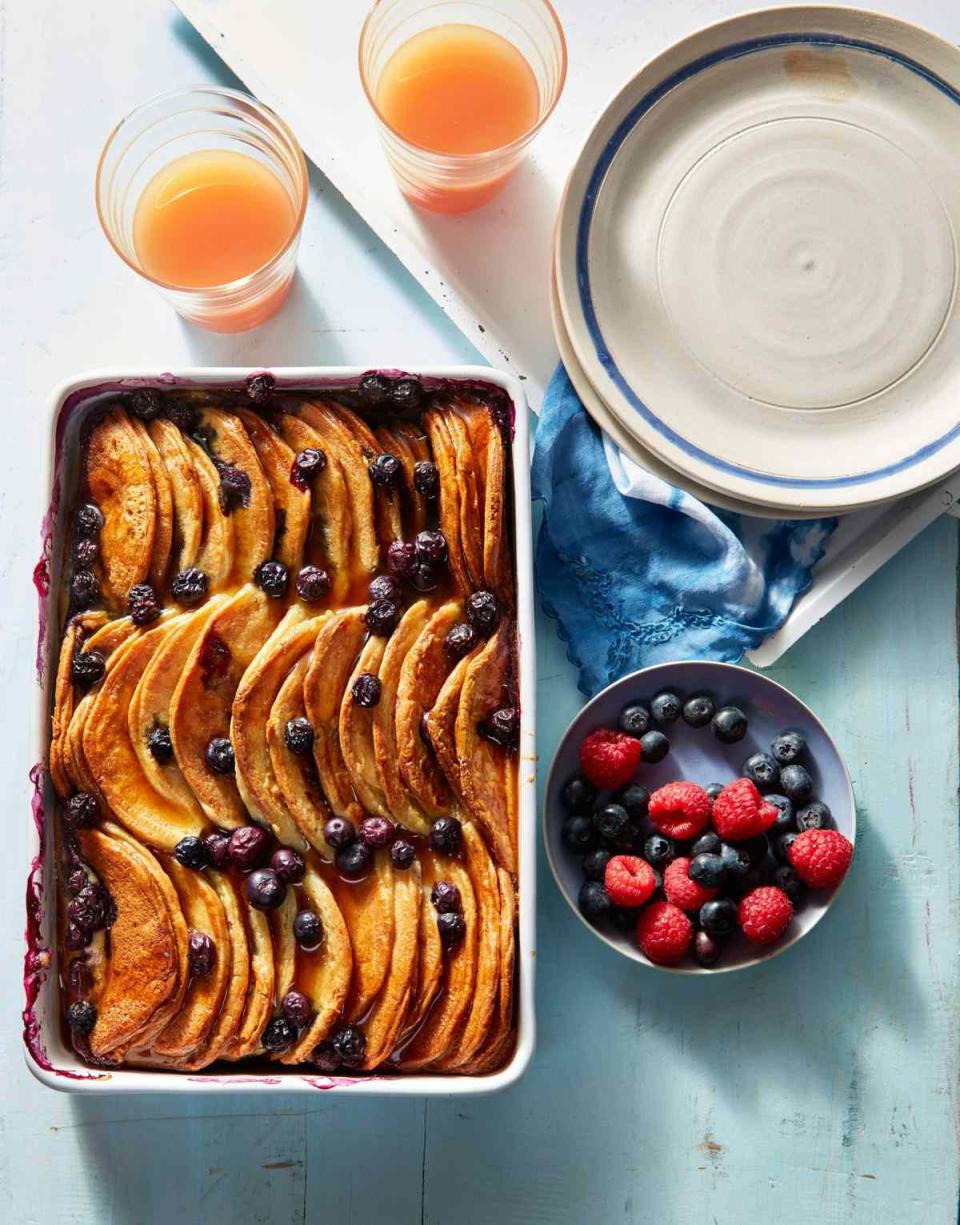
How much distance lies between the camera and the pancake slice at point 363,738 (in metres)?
2.37

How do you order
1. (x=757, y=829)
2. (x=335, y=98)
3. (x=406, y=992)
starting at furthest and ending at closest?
(x=335, y=98)
(x=757, y=829)
(x=406, y=992)

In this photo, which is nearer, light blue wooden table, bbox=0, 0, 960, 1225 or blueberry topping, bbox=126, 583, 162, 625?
blueberry topping, bbox=126, 583, 162, 625

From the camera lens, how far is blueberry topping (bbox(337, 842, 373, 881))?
238cm

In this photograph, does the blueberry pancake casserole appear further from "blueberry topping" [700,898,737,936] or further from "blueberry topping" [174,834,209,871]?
"blueberry topping" [700,898,737,936]

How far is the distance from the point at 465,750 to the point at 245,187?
4.50ft

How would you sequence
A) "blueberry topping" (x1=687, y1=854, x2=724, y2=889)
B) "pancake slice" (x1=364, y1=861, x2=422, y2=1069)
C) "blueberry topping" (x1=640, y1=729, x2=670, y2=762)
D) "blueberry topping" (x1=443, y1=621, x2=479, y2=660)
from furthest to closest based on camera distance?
"blueberry topping" (x1=640, y1=729, x2=670, y2=762) < "blueberry topping" (x1=687, y1=854, x2=724, y2=889) < "blueberry topping" (x1=443, y1=621, x2=479, y2=660) < "pancake slice" (x1=364, y1=861, x2=422, y2=1069)

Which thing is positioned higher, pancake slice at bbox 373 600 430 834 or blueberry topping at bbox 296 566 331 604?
blueberry topping at bbox 296 566 331 604

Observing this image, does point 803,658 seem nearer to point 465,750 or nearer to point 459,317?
point 465,750

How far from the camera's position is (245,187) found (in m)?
2.67

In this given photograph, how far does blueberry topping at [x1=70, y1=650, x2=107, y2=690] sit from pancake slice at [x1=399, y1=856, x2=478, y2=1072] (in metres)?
0.84

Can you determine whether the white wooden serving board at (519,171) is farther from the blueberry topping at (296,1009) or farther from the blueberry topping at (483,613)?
the blueberry topping at (296,1009)

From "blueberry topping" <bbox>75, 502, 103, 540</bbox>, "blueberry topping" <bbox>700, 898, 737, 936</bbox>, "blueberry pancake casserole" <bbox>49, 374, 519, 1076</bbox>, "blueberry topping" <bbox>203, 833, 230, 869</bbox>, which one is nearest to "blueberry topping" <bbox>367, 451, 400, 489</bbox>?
"blueberry pancake casserole" <bbox>49, 374, 519, 1076</bbox>

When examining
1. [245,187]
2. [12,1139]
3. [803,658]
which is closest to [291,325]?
[245,187]

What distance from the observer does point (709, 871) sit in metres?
2.55
